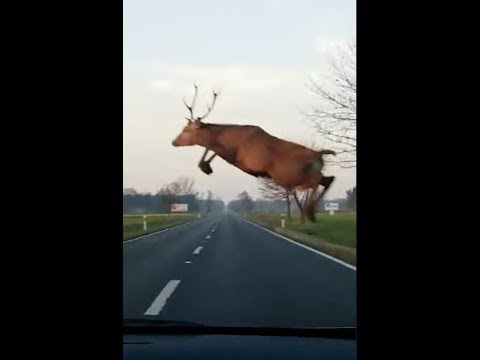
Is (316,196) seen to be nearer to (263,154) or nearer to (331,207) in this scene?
(331,207)

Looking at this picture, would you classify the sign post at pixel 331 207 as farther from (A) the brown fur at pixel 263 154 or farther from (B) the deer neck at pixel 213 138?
(B) the deer neck at pixel 213 138

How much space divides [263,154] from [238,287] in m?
6.50

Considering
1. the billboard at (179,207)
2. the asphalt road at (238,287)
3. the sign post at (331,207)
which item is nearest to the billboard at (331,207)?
the sign post at (331,207)

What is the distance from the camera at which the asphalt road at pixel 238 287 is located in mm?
6062

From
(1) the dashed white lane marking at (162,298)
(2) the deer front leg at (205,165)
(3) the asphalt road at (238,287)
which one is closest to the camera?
(2) the deer front leg at (205,165)

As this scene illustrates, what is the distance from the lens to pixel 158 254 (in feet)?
47.8

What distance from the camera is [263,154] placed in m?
2.35

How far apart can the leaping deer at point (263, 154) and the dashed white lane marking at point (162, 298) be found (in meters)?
4.13

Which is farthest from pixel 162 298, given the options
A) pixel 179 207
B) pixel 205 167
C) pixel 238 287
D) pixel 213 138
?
pixel 213 138

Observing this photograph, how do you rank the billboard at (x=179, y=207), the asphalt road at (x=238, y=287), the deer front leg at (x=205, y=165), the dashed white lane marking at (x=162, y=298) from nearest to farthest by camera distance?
1. the deer front leg at (x=205, y=165)
2. the billboard at (x=179, y=207)
3. the asphalt road at (x=238, y=287)
4. the dashed white lane marking at (x=162, y=298)

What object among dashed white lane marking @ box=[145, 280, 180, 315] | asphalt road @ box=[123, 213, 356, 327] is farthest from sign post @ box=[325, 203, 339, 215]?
dashed white lane marking @ box=[145, 280, 180, 315]
